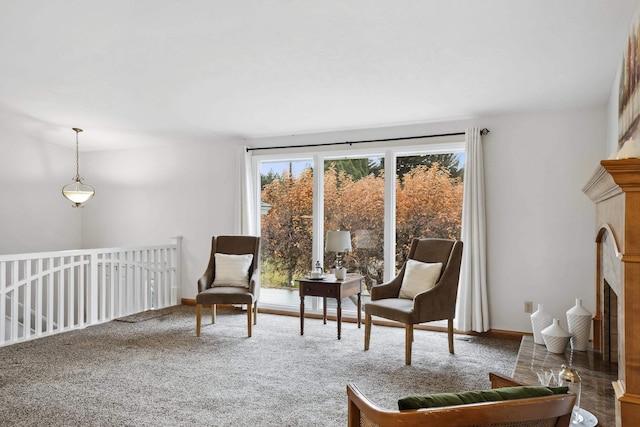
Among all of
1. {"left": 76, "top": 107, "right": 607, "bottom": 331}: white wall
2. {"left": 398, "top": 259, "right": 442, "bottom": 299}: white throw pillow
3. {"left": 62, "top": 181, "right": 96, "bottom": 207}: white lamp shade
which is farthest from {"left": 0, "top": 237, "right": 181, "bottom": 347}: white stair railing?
{"left": 398, "top": 259, "right": 442, "bottom": 299}: white throw pillow

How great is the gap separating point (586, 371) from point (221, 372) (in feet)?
8.15

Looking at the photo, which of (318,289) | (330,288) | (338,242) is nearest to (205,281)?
(318,289)

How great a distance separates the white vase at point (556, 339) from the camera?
3.14 m

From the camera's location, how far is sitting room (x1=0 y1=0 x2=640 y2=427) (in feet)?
9.09

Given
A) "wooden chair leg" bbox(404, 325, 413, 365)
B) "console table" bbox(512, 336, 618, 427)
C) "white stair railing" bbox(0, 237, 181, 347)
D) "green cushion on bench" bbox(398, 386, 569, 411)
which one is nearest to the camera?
"green cushion on bench" bbox(398, 386, 569, 411)

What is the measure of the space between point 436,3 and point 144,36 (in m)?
2.07

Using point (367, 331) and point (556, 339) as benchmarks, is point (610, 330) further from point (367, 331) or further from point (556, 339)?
point (367, 331)

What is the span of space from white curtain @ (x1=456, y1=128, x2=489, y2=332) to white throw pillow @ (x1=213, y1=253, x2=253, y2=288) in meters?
A: 2.29

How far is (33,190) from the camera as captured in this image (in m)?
6.52

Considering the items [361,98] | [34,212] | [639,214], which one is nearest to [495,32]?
[361,98]

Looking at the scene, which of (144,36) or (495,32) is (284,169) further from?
(495,32)

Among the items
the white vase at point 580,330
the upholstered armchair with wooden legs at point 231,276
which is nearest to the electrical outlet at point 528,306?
the white vase at point 580,330

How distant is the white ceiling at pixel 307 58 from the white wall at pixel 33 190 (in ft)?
3.69

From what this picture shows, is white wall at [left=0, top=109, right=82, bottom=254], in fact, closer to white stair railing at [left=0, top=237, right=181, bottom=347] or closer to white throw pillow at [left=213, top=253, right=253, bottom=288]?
white stair railing at [left=0, top=237, right=181, bottom=347]
